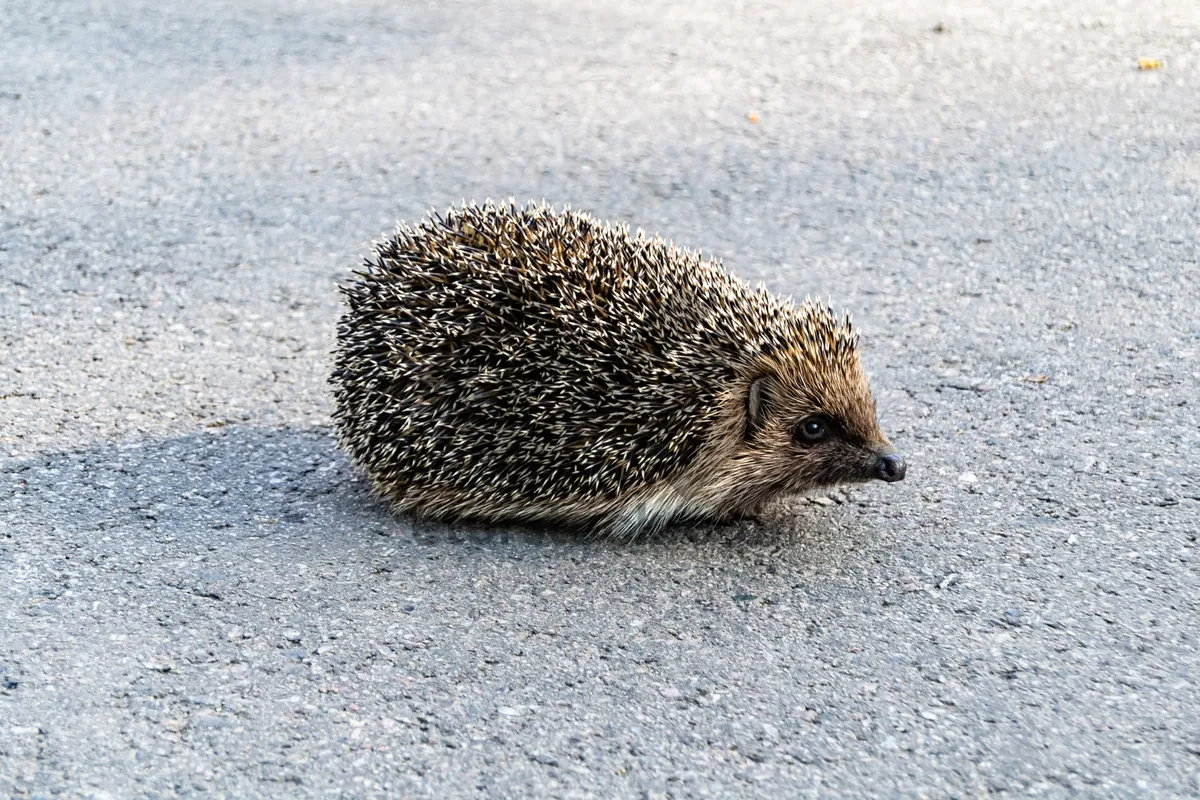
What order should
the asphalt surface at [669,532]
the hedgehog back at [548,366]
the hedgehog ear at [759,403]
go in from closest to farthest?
the asphalt surface at [669,532] < the hedgehog back at [548,366] < the hedgehog ear at [759,403]

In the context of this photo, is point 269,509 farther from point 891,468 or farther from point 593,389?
point 891,468

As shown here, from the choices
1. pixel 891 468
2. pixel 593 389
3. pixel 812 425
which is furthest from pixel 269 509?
pixel 891 468

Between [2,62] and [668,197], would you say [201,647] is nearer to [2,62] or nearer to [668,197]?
[668,197]

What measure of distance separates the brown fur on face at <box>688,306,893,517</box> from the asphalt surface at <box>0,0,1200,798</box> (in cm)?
20

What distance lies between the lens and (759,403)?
449 cm

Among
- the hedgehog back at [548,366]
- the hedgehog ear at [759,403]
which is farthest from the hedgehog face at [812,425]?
the hedgehog back at [548,366]

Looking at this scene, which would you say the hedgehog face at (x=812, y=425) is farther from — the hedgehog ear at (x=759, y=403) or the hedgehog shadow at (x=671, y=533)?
the hedgehog shadow at (x=671, y=533)

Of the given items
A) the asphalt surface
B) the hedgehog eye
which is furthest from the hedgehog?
the asphalt surface

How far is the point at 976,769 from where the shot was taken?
332 cm

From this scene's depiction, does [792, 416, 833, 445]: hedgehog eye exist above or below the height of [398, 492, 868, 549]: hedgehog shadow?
above

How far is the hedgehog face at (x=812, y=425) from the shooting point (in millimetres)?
4434

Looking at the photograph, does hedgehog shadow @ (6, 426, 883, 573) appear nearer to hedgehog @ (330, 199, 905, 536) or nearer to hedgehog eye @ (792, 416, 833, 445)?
hedgehog @ (330, 199, 905, 536)

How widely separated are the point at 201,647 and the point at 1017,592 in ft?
8.07

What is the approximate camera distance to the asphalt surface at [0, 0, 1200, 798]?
11.5 feet
